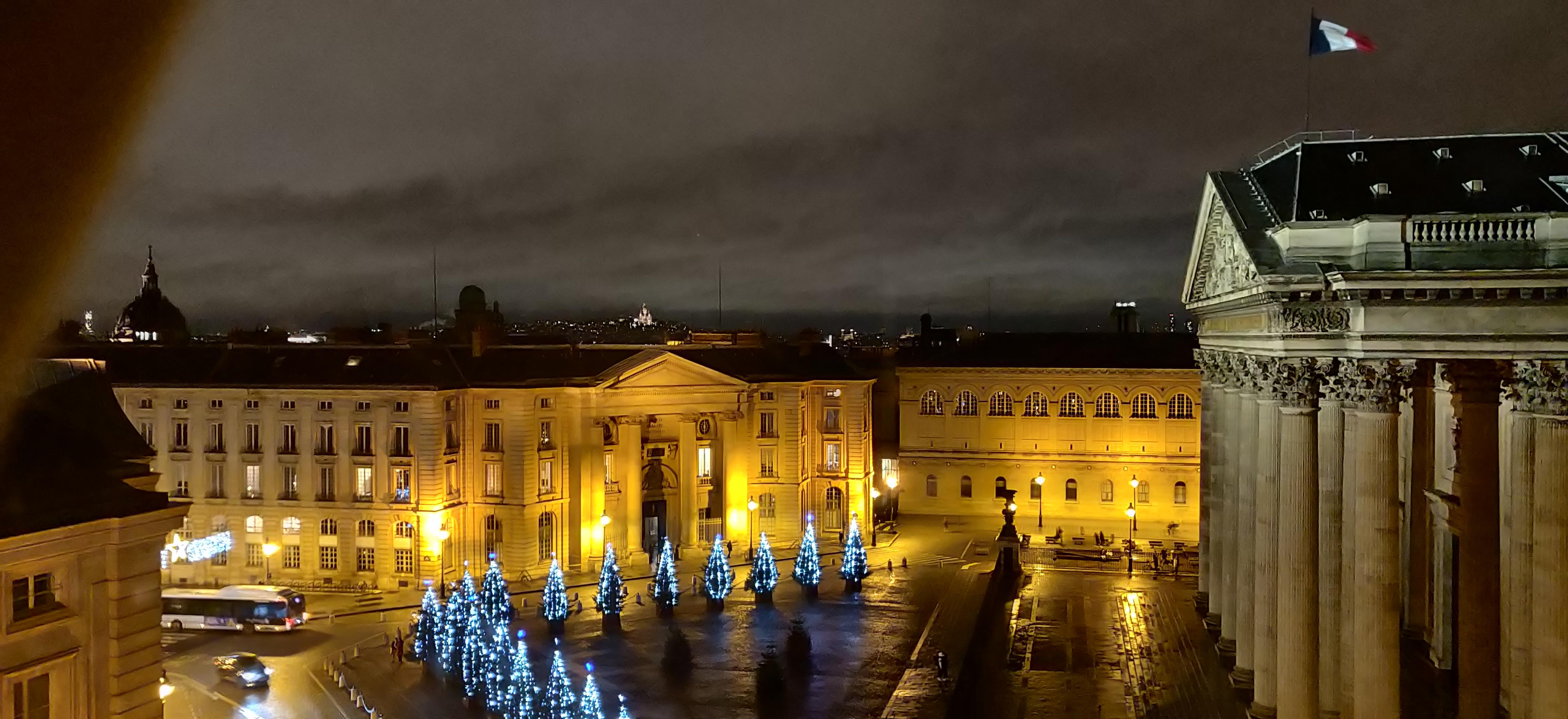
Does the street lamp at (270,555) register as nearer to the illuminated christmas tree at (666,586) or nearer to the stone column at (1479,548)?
the illuminated christmas tree at (666,586)

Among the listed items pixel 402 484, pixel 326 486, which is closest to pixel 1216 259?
pixel 402 484

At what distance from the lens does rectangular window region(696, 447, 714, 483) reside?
66.2 m

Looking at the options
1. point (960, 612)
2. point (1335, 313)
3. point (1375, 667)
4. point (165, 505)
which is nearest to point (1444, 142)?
point (1335, 313)

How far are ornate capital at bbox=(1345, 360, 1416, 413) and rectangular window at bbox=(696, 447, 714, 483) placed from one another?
46741mm

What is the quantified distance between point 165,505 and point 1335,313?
2273 cm

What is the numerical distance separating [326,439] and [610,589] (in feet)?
62.7

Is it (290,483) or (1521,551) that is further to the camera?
(290,483)

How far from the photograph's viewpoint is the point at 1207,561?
41812mm

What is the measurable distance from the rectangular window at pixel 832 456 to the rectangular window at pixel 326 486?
28.9 meters

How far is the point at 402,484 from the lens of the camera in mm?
55438

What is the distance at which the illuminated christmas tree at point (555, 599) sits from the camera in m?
46.4

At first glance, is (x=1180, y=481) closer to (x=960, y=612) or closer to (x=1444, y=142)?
(x=960, y=612)

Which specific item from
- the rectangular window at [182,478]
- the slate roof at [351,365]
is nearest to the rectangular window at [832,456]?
the slate roof at [351,365]

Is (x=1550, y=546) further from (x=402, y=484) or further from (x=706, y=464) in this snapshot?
(x=706, y=464)
